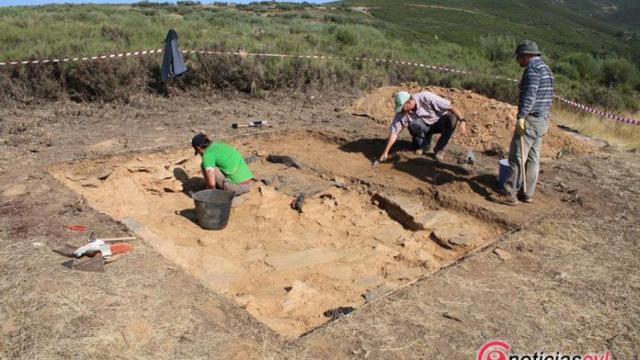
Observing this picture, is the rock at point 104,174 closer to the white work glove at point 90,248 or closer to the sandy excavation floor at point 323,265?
the sandy excavation floor at point 323,265

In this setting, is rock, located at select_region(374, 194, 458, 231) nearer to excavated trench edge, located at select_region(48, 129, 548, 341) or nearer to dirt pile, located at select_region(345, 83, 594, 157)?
excavated trench edge, located at select_region(48, 129, 548, 341)

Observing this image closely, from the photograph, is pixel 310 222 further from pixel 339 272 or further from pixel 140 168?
pixel 140 168

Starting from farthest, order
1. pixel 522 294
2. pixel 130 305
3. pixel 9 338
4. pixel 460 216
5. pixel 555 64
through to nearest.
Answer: pixel 555 64
pixel 460 216
pixel 522 294
pixel 130 305
pixel 9 338

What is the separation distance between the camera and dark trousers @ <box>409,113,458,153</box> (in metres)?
7.77

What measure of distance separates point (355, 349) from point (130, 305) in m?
1.74

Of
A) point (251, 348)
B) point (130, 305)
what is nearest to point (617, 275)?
point (251, 348)

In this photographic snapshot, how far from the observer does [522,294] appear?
4.48 meters

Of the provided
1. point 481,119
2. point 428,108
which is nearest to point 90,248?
point 428,108

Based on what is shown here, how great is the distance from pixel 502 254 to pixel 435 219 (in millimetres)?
1246

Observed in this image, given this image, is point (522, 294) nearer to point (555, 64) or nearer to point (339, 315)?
point (339, 315)

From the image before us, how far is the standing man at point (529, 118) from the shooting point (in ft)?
19.1

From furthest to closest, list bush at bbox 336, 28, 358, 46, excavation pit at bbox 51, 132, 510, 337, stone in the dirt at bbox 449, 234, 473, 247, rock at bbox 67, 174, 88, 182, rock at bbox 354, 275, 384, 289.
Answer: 1. bush at bbox 336, 28, 358, 46
2. rock at bbox 67, 174, 88, 182
3. stone in the dirt at bbox 449, 234, 473, 247
4. rock at bbox 354, 275, 384, 289
5. excavation pit at bbox 51, 132, 510, 337

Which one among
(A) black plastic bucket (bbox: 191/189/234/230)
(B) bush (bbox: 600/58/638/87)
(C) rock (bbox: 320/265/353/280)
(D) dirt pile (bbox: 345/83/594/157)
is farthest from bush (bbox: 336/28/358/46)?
(C) rock (bbox: 320/265/353/280)

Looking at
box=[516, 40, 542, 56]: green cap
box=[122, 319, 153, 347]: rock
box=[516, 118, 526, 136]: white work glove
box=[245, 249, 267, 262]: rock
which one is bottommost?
box=[245, 249, 267, 262]: rock
